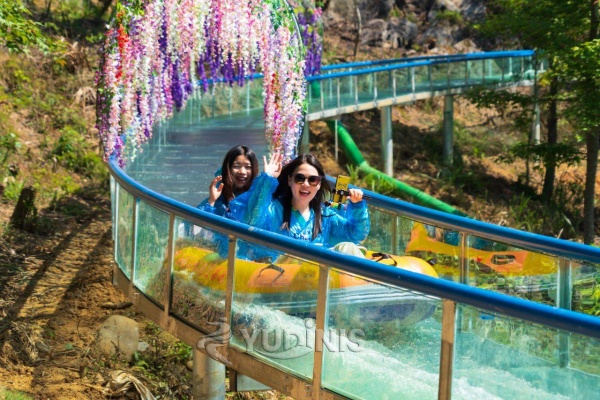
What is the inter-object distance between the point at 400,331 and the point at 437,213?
1.87 metres

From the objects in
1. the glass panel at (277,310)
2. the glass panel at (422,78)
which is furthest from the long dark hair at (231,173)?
the glass panel at (422,78)

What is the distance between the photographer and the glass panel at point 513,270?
5.79 metres

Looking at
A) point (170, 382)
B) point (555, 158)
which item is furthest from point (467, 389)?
point (555, 158)

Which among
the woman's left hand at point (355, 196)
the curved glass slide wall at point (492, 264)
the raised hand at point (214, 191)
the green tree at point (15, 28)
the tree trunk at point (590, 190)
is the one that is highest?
the green tree at point (15, 28)

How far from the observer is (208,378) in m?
6.50

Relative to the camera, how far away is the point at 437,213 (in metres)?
6.32

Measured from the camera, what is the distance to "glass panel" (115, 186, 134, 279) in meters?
6.82

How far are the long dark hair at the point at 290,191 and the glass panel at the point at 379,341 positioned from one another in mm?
1385

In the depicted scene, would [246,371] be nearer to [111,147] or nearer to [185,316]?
[185,316]

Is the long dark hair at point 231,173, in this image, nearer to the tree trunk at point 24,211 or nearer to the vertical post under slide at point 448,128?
the tree trunk at point 24,211

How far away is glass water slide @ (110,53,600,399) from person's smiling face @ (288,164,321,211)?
2.26 feet

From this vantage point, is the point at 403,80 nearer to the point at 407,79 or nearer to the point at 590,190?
the point at 407,79

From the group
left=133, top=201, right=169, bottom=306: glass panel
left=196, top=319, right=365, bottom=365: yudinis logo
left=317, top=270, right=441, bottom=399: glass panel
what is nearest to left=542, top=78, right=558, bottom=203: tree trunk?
left=133, top=201, right=169, bottom=306: glass panel

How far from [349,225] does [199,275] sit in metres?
1.15
